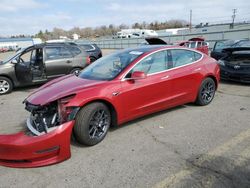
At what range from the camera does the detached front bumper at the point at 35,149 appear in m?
3.34

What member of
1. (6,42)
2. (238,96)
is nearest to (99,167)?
(238,96)

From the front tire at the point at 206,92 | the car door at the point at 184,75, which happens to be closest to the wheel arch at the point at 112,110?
the car door at the point at 184,75

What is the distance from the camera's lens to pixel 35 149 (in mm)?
3334

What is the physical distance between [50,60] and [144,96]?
5.41 meters

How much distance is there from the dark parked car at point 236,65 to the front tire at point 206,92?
7.95 ft

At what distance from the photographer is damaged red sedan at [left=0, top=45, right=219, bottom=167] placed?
11.3 ft

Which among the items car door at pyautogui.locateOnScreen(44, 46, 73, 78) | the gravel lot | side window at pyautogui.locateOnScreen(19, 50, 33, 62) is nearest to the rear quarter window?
car door at pyautogui.locateOnScreen(44, 46, 73, 78)

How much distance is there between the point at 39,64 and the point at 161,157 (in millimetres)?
6701

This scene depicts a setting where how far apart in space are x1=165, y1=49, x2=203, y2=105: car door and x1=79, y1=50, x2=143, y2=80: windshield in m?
0.87

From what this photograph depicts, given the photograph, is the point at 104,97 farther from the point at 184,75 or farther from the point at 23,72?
the point at 23,72

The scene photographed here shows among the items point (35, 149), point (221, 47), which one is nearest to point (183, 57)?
point (35, 149)

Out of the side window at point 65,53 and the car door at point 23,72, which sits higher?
the side window at point 65,53

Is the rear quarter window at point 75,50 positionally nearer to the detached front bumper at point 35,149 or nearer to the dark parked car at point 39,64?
the dark parked car at point 39,64

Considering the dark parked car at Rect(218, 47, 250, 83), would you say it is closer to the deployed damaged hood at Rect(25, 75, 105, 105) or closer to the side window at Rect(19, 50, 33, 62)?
the deployed damaged hood at Rect(25, 75, 105, 105)
